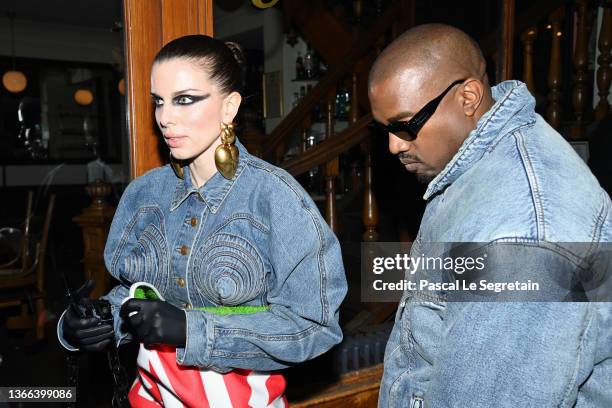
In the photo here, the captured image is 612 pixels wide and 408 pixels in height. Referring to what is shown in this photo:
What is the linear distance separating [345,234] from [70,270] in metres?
2.59

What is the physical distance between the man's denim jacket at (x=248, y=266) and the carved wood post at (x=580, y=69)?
10.6 ft

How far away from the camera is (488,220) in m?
0.87

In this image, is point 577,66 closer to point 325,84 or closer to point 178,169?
point 325,84

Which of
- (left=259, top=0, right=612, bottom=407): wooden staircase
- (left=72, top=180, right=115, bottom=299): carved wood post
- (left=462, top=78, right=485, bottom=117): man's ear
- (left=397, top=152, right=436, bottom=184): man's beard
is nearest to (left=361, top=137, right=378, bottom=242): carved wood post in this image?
(left=259, top=0, right=612, bottom=407): wooden staircase

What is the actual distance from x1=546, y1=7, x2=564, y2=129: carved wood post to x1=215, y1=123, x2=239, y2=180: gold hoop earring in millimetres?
3177

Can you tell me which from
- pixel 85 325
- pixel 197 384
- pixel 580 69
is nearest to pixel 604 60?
pixel 580 69

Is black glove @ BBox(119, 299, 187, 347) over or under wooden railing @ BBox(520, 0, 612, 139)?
under

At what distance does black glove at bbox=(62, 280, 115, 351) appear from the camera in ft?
4.31

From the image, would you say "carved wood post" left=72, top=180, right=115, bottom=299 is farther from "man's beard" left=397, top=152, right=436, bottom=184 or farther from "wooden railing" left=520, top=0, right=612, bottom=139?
"wooden railing" left=520, top=0, right=612, bottom=139

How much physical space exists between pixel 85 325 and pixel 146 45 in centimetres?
96

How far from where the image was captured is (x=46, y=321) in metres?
3.47

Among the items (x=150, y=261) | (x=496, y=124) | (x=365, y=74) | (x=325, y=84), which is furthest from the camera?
(x=365, y=74)

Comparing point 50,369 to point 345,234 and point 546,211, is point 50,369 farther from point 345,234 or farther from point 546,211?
point 345,234

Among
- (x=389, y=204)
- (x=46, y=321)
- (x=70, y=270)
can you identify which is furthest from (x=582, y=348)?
(x=46, y=321)
